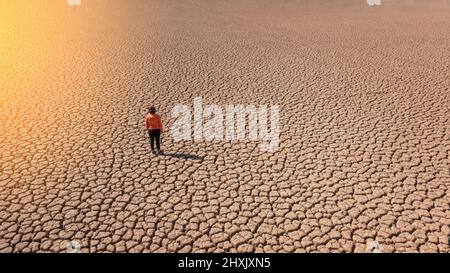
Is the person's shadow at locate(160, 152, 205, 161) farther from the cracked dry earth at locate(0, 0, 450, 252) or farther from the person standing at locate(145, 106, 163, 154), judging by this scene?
the person standing at locate(145, 106, 163, 154)

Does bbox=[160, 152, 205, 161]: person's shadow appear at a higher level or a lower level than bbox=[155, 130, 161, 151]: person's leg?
lower

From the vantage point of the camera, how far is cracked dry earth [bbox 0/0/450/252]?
5.06 meters

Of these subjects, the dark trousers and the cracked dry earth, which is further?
the dark trousers

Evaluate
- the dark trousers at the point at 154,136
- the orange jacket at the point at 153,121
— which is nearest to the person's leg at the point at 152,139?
the dark trousers at the point at 154,136

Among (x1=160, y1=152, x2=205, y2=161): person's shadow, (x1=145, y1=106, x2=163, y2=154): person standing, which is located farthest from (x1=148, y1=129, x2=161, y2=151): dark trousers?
(x1=160, y1=152, x2=205, y2=161): person's shadow

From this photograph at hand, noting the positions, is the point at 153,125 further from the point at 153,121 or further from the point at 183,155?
the point at 183,155

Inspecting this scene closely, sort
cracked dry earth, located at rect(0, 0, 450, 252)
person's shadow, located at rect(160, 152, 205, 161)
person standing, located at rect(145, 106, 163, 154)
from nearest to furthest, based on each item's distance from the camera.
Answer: cracked dry earth, located at rect(0, 0, 450, 252) → person standing, located at rect(145, 106, 163, 154) → person's shadow, located at rect(160, 152, 205, 161)

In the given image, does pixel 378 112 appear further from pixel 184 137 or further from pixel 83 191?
pixel 83 191

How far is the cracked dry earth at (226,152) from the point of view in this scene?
199 inches

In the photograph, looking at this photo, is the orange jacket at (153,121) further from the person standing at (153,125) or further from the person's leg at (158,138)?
the person's leg at (158,138)

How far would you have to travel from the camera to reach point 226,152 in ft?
23.5

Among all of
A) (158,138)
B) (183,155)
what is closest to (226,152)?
(183,155)

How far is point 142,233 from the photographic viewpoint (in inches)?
198
